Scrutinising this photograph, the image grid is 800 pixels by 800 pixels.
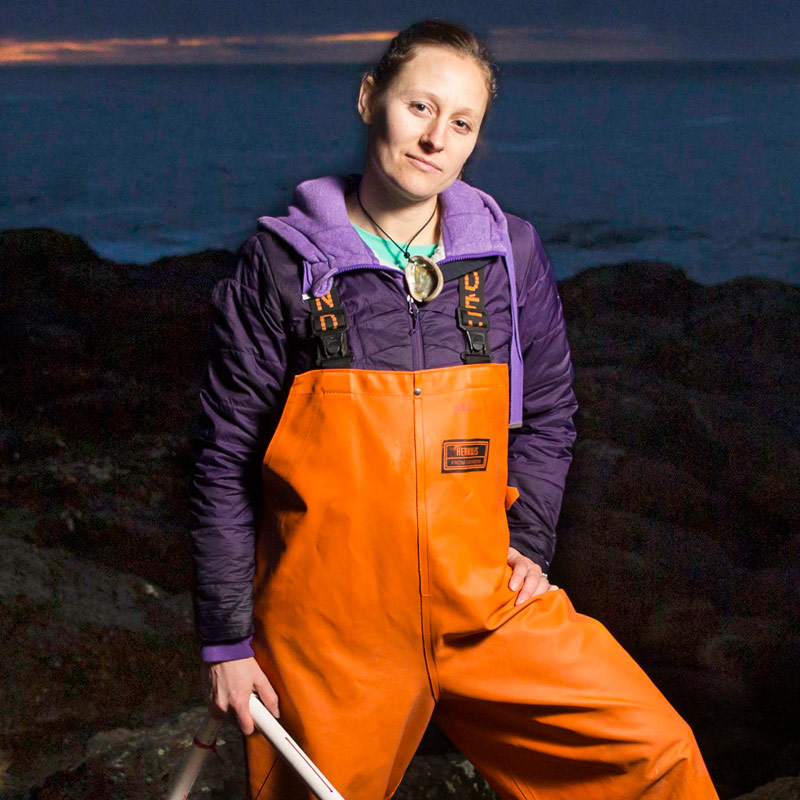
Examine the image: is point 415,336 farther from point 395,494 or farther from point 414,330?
point 395,494

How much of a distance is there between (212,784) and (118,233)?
1.70 metres

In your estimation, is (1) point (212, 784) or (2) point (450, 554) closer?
(2) point (450, 554)

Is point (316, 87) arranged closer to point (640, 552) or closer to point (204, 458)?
point (640, 552)

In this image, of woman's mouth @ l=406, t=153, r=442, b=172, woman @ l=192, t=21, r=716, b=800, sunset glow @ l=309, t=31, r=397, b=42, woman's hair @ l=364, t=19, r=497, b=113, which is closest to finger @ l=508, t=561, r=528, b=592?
woman @ l=192, t=21, r=716, b=800

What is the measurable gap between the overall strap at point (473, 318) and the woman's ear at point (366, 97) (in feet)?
0.77

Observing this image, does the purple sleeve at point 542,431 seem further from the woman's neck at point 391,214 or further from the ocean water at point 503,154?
the ocean water at point 503,154

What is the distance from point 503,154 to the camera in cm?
296

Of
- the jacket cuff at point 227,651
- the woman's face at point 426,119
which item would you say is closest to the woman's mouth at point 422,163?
the woman's face at point 426,119

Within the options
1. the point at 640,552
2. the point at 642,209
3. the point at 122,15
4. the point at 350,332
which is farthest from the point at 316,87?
the point at 350,332

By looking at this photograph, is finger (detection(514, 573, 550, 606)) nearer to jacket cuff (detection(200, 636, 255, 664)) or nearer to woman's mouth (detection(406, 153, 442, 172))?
jacket cuff (detection(200, 636, 255, 664))

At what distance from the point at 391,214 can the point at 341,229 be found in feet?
0.27

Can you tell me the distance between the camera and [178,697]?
2443 millimetres

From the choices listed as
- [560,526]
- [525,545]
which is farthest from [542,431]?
[560,526]

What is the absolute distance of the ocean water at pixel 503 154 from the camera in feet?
9.07
